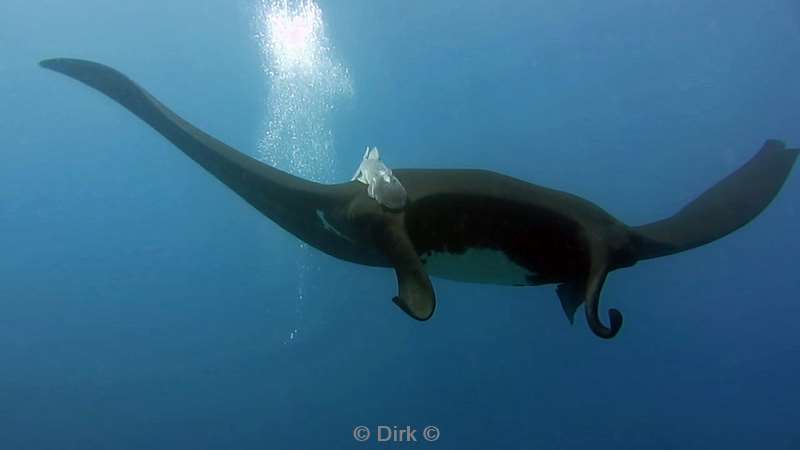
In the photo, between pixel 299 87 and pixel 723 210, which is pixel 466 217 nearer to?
pixel 723 210

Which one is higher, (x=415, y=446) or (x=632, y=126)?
(x=632, y=126)

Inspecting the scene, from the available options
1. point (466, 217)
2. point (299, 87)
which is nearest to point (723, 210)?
point (466, 217)

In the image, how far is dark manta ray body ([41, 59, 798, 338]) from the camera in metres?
2.24

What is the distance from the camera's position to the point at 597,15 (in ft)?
16.1

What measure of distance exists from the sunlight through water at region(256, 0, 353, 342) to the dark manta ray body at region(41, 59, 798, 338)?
235 cm

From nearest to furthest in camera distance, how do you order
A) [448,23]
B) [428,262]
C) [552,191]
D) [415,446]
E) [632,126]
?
[552,191]
[428,262]
[415,446]
[448,23]
[632,126]

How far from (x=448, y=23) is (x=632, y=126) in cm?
184

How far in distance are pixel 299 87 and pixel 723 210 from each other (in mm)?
3523

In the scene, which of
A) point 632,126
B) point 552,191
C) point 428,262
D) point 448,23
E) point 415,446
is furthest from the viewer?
point 632,126

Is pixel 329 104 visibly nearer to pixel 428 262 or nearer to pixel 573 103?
pixel 573 103

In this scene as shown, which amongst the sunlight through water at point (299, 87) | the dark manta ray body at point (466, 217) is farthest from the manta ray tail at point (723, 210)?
the sunlight through water at point (299, 87)

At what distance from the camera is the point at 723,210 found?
8.59ft

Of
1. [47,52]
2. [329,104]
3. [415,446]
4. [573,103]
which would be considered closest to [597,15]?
[573,103]

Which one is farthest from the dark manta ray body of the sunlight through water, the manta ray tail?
the sunlight through water
